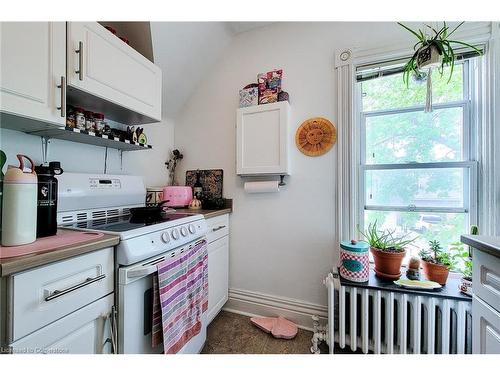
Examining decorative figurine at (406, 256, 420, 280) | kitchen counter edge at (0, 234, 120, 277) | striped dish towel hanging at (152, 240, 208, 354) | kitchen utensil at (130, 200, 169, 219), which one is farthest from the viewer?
decorative figurine at (406, 256, 420, 280)

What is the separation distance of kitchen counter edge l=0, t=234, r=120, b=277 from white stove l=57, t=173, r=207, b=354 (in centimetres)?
7

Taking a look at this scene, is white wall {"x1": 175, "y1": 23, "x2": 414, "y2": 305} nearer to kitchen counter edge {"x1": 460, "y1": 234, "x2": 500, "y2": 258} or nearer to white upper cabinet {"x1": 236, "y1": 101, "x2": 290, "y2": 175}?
white upper cabinet {"x1": 236, "y1": 101, "x2": 290, "y2": 175}

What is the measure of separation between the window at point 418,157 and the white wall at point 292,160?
0.94 feet

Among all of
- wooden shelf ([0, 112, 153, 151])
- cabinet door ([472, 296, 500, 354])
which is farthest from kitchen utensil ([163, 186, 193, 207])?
cabinet door ([472, 296, 500, 354])

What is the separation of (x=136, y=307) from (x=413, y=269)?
164 cm

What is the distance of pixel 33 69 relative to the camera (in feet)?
2.75

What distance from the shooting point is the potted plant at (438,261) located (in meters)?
1.24

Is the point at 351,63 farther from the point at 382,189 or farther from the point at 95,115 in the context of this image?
the point at 95,115

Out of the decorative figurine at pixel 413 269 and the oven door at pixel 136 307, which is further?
the decorative figurine at pixel 413 269

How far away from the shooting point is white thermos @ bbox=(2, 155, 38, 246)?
685 millimetres

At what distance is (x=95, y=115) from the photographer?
1.25m

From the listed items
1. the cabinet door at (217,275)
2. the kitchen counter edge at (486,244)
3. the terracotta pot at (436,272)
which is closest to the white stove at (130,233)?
the cabinet door at (217,275)

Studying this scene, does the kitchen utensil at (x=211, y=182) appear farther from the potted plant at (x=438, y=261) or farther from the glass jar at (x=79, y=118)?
the potted plant at (x=438, y=261)

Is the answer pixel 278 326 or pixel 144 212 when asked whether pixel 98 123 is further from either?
pixel 278 326
